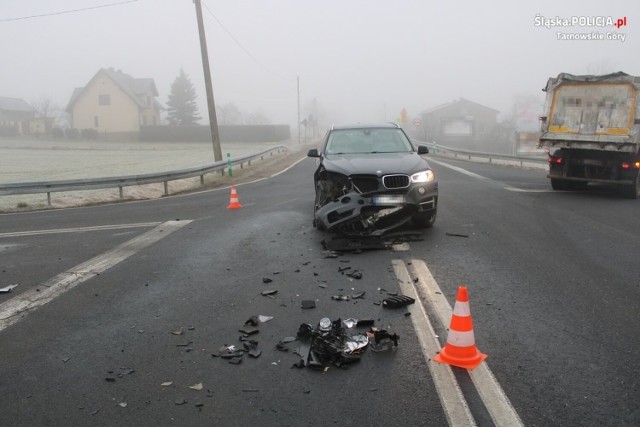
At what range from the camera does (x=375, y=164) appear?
807 cm

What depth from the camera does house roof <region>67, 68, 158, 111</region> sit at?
3054 inches

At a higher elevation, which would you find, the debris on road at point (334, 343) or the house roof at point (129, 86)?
the house roof at point (129, 86)

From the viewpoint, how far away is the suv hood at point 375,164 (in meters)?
7.76

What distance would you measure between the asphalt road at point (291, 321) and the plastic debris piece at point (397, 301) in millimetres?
105

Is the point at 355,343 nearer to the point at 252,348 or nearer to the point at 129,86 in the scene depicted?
the point at 252,348

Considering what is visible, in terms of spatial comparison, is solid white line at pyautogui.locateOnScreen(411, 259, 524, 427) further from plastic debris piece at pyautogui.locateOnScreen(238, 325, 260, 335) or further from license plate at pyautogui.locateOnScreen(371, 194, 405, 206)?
license plate at pyautogui.locateOnScreen(371, 194, 405, 206)

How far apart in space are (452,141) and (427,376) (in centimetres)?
7585

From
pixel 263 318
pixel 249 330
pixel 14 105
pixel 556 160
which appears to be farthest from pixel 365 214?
pixel 14 105

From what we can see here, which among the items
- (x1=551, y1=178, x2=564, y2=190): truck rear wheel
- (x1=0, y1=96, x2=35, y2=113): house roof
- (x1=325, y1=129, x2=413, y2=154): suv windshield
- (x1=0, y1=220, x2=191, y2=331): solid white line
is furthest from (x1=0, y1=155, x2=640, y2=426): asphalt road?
(x1=0, y1=96, x2=35, y2=113): house roof

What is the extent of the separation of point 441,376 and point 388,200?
4288 mm

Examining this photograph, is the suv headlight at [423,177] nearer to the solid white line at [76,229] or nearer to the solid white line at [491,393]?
the solid white line at [491,393]

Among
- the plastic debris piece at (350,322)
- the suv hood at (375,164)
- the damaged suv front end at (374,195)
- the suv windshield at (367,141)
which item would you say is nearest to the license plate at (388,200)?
the damaged suv front end at (374,195)

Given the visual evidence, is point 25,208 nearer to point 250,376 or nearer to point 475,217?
point 475,217

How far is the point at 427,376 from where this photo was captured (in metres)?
3.54
